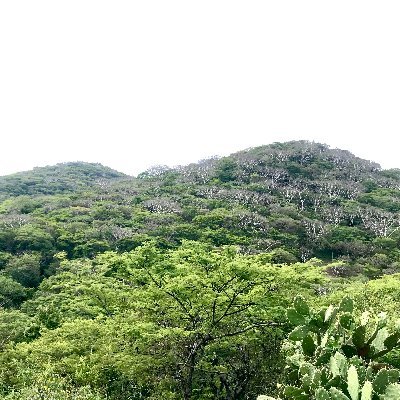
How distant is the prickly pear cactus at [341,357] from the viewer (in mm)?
2764

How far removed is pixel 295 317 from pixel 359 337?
1.81 ft

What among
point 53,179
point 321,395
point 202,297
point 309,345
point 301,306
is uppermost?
point 301,306

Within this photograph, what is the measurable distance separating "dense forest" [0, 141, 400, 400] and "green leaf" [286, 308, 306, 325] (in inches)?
0.6

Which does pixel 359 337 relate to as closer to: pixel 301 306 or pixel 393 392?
pixel 301 306

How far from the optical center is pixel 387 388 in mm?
2811

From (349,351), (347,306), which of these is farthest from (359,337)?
(347,306)

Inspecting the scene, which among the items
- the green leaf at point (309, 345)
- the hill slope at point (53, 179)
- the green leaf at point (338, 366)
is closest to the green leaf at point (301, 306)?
the green leaf at point (309, 345)

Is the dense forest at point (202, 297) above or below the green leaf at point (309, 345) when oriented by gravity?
below

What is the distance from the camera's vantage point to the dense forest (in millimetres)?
3848

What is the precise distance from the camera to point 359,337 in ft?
Answer: 11.3

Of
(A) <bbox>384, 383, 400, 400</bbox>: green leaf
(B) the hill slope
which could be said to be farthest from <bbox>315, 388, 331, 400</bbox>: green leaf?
(B) the hill slope

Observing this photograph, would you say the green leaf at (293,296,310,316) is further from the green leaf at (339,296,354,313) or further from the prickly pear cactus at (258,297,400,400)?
the green leaf at (339,296,354,313)

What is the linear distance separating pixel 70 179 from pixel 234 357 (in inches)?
3370

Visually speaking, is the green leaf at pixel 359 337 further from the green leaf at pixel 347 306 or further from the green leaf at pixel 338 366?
the green leaf at pixel 338 366
